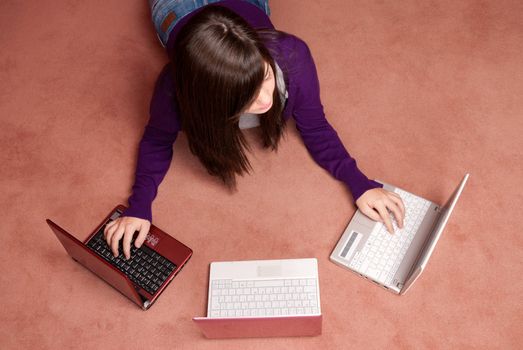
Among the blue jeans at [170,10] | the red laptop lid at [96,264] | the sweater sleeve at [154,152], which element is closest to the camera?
the red laptop lid at [96,264]

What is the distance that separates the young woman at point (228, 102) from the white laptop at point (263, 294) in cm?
22

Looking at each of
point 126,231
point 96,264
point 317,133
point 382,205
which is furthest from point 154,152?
point 382,205

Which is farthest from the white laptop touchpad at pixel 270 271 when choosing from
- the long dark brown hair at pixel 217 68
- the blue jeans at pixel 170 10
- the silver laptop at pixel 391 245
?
the blue jeans at pixel 170 10

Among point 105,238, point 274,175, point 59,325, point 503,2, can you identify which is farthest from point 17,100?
point 503,2

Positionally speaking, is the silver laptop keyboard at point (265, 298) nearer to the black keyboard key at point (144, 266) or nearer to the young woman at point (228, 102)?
the black keyboard key at point (144, 266)

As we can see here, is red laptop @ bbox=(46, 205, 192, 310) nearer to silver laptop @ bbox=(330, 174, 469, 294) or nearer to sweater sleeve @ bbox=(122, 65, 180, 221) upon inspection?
sweater sleeve @ bbox=(122, 65, 180, 221)

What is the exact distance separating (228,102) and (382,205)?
49 centimetres

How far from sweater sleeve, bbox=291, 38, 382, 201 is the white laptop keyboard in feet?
0.36

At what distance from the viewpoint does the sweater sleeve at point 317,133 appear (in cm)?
114

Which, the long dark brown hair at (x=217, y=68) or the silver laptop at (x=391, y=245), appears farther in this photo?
the silver laptop at (x=391, y=245)

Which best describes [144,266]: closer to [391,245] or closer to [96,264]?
[96,264]

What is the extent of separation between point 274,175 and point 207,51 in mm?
534

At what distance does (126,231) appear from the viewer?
3.80ft

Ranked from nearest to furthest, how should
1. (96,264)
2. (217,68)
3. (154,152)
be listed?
(217,68) < (96,264) < (154,152)
